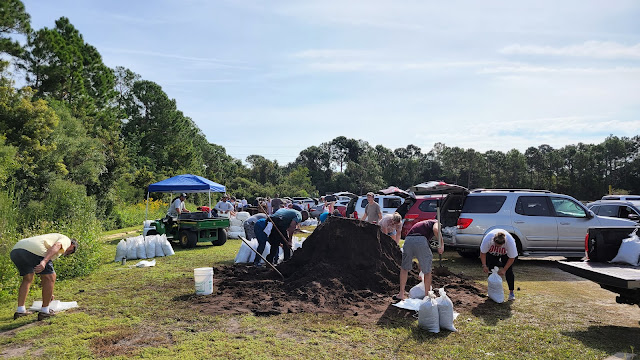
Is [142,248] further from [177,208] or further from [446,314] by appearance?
[446,314]

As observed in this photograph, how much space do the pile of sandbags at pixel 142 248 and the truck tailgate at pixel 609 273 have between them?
1069cm

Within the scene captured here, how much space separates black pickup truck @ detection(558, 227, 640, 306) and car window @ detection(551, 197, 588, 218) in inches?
171

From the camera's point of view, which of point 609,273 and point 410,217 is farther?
point 410,217

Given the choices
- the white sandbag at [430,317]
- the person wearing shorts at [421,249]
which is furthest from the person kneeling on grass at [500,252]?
the white sandbag at [430,317]

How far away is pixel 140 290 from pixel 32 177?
12.9 metres

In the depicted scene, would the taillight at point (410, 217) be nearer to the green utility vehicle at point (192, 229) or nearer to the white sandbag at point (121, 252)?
the green utility vehicle at point (192, 229)

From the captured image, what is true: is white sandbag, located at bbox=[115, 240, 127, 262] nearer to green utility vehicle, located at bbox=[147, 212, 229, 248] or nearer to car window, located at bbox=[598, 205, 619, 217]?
green utility vehicle, located at bbox=[147, 212, 229, 248]

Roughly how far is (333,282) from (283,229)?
2.83 metres

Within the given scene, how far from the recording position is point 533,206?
11.2 m

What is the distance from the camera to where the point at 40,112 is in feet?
59.2

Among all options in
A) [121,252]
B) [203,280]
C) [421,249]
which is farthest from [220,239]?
[421,249]

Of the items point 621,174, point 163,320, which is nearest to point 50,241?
point 163,320

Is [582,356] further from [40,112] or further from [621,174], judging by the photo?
[621,174]

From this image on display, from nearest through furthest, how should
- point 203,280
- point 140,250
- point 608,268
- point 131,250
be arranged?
point 608,268
point 203,280
point 131,250
point 140,250
